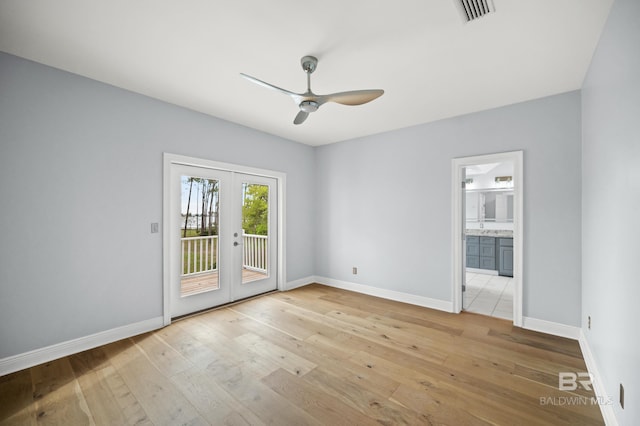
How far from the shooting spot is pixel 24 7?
5.81 feet

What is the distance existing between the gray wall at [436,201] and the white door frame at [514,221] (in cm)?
7

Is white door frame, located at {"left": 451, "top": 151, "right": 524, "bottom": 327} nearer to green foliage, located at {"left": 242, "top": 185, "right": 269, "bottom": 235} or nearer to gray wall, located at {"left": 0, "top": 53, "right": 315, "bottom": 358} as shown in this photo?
green foliage, located at {"left": 242, "top": 185, "right": 269, "bottom": 235}

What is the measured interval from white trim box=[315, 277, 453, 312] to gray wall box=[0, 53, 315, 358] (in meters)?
2.93

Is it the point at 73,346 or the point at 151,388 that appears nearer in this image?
the point at 151,388

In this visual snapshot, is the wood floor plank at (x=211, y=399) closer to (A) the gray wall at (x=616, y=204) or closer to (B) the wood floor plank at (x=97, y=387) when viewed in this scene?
(B) the wood floor plank at (x=97, y=387)

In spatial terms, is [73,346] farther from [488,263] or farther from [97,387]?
[488,263]

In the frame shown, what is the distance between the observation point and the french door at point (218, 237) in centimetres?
347

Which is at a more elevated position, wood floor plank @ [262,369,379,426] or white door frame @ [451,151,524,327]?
white door frame @ [451,151,524,327]

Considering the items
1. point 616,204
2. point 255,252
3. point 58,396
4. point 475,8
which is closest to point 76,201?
point 58,396

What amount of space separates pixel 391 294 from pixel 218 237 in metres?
2.90

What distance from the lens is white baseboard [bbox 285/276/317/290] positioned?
4.90m

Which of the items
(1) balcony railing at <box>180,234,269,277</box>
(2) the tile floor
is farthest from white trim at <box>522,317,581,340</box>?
(1) balcony railing at <box>180,234,269,277</box>

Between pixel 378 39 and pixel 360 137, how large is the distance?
2652 millimetres

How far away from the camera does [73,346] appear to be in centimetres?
259
